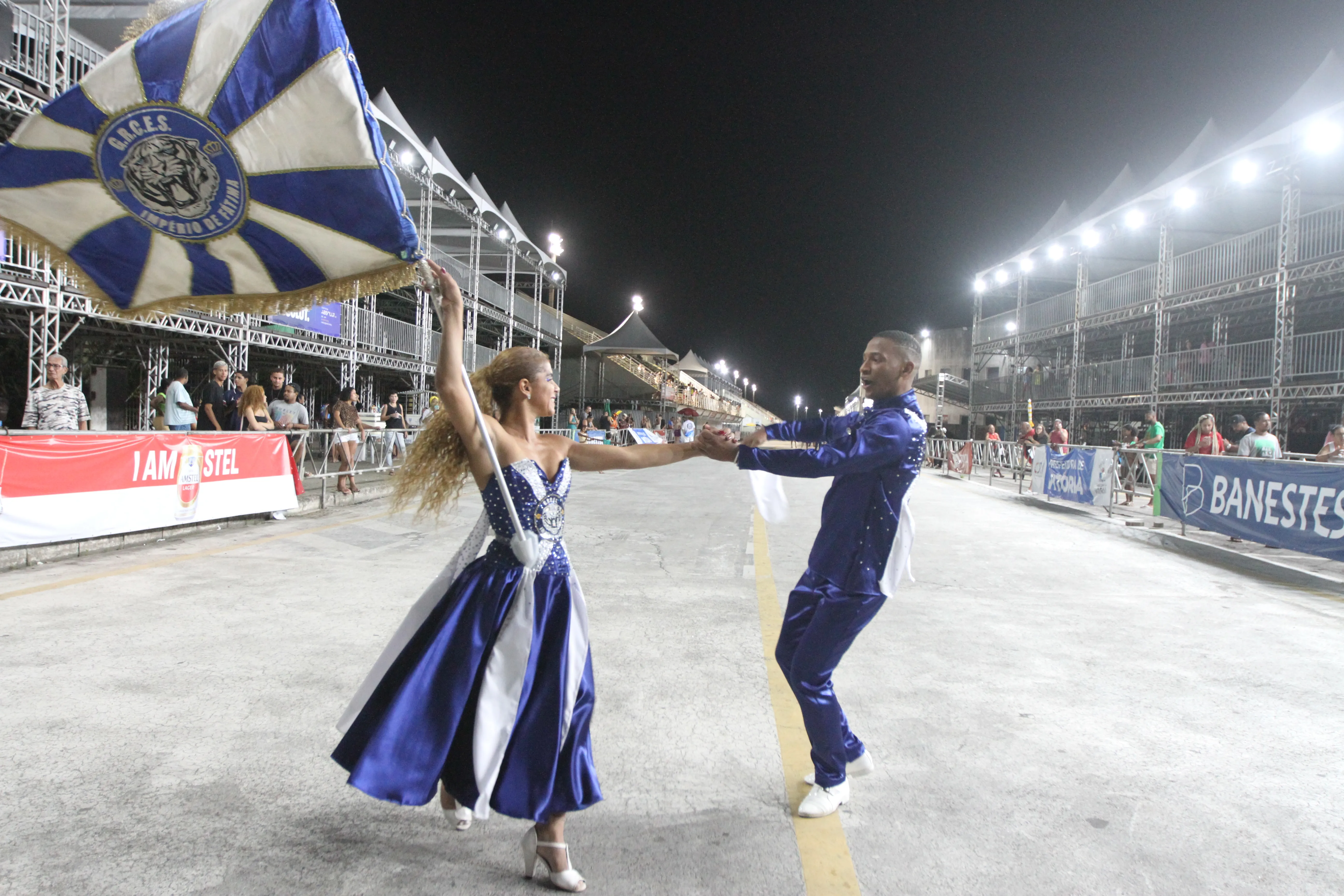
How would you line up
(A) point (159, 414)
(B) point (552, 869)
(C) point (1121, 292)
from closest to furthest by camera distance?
(B) point (552, 869), (A) point (159, 414), (C) point (1121, 292)

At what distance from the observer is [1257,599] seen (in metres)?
6.42

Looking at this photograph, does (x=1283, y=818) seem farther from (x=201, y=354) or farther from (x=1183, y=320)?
(x=1183, y=320)

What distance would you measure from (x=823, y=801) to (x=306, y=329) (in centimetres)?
1796

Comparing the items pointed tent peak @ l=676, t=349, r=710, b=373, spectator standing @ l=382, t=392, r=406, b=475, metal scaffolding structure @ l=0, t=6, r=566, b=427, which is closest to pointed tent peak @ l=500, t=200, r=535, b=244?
metal scaffolding structure @ l=0, t=6, r=566, b=427

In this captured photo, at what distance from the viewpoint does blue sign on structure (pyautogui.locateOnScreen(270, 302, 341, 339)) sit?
16.9 m

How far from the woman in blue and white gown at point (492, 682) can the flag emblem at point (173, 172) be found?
788mm

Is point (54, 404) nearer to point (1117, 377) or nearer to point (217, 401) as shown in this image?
point (217, 401)

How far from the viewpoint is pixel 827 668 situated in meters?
2.70

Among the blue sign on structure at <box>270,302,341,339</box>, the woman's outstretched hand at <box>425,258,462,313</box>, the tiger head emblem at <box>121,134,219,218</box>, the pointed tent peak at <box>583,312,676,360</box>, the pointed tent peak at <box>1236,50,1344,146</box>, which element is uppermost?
the pointed tent peak at <box>1236,50,1344,146</box>

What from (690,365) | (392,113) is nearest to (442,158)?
(392,113)

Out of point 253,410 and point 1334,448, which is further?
point 1334,448

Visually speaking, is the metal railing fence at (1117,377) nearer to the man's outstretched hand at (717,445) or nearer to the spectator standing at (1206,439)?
the spectator standing at (1206,439)

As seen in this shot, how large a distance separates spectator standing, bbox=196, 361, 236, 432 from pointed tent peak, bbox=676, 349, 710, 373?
1876 inches

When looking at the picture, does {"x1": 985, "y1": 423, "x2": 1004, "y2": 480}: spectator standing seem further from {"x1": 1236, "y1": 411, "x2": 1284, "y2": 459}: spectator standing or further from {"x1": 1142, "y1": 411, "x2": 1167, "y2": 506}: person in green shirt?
{"x1": 1236, "y1": 411, "x2": 1284, "y2": 459}: spectator standing
